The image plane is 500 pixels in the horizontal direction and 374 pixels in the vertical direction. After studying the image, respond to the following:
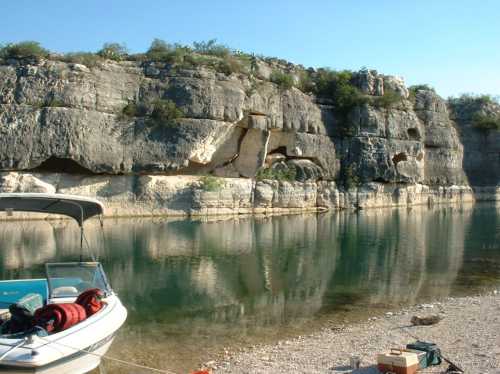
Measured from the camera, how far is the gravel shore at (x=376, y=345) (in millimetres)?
10562

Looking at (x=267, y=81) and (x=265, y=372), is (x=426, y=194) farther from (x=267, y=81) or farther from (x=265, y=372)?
(x=265, y=372)

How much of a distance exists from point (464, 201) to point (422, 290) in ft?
180

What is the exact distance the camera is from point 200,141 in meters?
47.3

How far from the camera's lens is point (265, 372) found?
10531mm

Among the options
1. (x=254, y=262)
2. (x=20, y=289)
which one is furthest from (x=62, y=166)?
(x=20, y=289)

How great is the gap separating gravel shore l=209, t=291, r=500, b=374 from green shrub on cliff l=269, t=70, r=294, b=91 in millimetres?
41885

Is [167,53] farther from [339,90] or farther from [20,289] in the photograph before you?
[20,289]

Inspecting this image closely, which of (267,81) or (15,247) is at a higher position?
(267,81)

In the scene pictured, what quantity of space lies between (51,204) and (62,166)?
33.2 metres

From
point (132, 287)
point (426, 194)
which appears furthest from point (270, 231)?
point (426, 194)

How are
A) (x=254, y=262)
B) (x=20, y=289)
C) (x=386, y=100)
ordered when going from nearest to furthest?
(x=20, y=289) → (x=254, y=262) → (x=386, y=100)

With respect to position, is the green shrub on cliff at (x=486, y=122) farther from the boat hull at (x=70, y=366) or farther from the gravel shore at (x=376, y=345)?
the boat hull at (x=70, y=366)

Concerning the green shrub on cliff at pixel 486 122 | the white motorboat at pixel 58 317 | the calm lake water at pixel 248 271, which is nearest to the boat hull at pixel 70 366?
the white motorboat at pixel 58 317

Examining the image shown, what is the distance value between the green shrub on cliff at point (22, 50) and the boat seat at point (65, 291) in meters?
36.5
